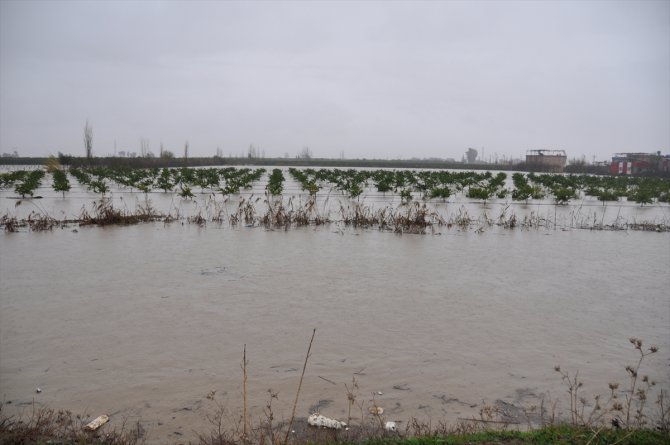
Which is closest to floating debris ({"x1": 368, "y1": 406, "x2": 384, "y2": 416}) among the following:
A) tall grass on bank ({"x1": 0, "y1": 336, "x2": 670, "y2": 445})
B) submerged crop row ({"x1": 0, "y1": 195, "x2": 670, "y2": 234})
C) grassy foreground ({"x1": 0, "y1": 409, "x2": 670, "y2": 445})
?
tall grass on bank ({"x1": 0, "y1": 336, "x2": 670, "y2": 445})

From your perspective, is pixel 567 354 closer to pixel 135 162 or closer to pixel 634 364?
pixel 634 364

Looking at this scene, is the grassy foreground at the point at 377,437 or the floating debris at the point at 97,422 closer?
the grassy foreground at the point at 377,437

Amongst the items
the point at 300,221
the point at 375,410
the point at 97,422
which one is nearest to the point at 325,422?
the point at 375,410

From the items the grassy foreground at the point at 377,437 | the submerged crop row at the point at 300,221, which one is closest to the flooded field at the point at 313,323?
the grassy foreground at the point at 377,437

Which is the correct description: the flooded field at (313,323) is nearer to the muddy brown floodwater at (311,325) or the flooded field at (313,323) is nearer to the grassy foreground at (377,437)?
the muddy brown floodwater at (311,325)

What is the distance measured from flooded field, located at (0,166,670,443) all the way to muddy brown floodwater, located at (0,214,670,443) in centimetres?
2

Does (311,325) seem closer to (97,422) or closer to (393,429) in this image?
(393,429)

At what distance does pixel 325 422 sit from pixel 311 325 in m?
2.01

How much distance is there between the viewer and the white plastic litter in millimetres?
3270

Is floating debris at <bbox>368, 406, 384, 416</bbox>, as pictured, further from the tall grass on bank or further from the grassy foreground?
the grassy foreground

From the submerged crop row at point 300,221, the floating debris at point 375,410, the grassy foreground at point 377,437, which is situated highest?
the submerged crop row at point 300,221

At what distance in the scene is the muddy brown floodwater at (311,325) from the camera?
3.75m

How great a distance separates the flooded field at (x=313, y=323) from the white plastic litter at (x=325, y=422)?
0.18 meters

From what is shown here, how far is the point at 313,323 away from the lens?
5332 millimetres
